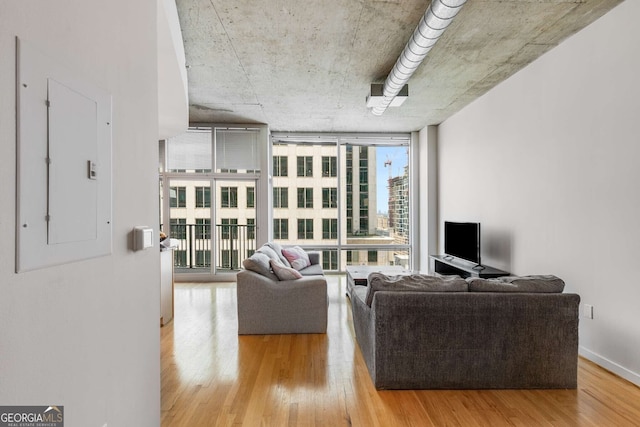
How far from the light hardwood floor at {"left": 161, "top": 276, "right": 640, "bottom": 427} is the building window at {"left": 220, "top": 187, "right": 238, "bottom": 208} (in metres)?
3.55

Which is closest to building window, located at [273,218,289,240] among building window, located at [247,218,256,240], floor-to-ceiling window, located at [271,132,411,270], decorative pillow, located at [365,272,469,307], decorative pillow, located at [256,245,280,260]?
floor-to-ceiling window, located at [271,132,411,270]

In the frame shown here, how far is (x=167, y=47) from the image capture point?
2686 millimetres

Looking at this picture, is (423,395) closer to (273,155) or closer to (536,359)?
(536,359)

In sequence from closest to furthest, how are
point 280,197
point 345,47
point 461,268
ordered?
point 345,47
point 461,268
point 280,197

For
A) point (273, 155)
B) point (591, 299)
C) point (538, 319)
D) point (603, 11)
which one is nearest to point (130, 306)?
point (538, 319)

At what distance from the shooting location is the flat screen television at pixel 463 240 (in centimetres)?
459

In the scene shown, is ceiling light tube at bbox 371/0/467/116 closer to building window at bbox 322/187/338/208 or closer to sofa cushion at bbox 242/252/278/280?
sofa cushion at bbox 242/252/278/280

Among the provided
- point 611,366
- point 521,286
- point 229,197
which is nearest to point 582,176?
point 521,286

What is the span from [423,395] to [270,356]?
1.33m

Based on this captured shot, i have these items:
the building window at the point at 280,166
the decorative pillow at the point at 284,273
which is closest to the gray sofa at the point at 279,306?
the decorative pillow at the point at 284,273

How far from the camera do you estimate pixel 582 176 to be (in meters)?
3.07

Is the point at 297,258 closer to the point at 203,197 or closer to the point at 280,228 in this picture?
the point at 280,228

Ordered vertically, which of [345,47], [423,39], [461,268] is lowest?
[461,268]

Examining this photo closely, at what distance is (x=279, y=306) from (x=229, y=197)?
3.49 metres
